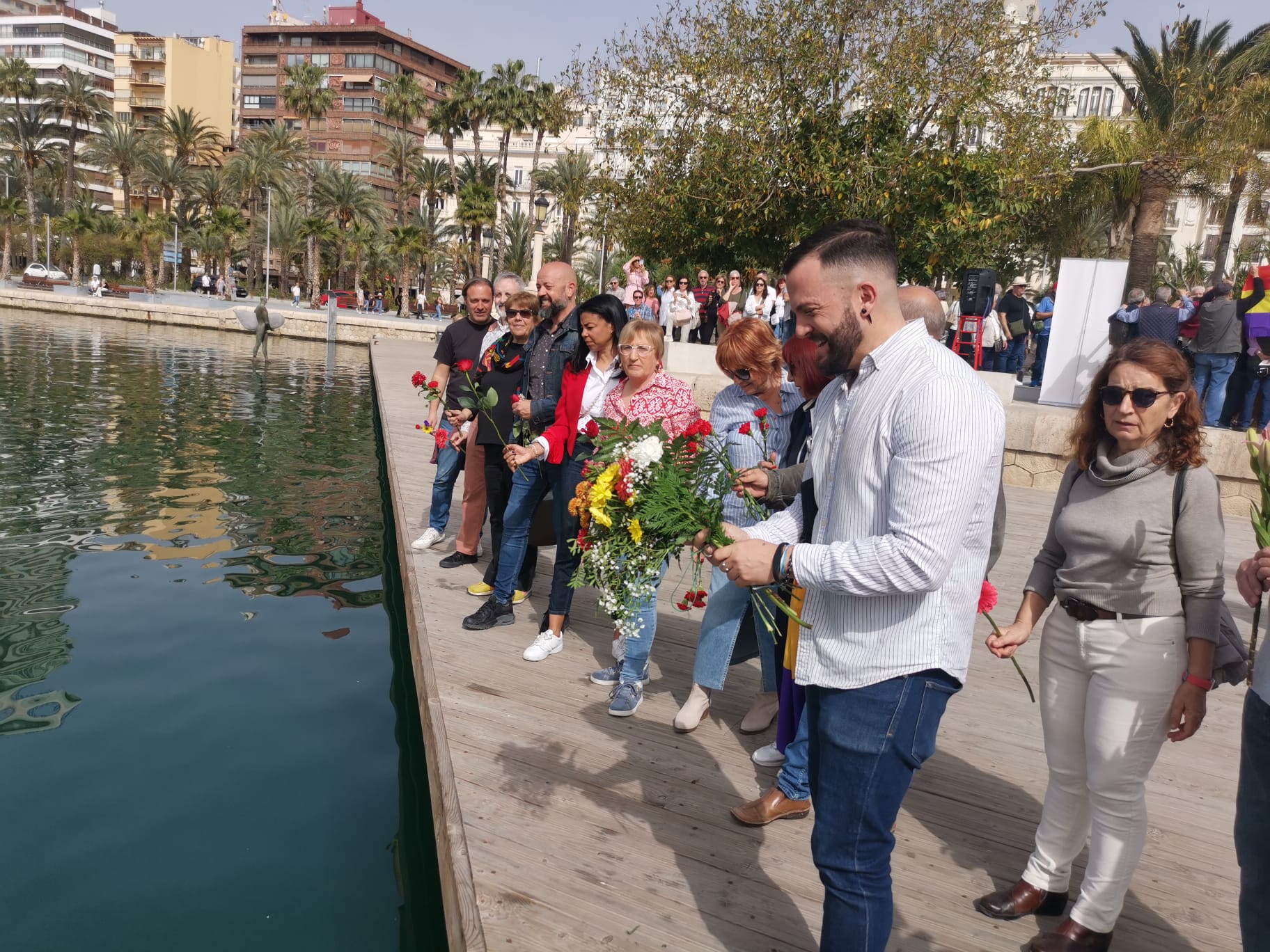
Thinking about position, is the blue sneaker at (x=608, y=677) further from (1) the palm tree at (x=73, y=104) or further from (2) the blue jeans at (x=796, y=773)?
(1) the palm tree at (x=73, y=104)

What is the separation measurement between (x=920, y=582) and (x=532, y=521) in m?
4.28

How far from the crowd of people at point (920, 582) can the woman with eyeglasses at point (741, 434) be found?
0.01 metres

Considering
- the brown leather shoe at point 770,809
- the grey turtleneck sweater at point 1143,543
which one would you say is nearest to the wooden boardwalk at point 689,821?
the brown leather shoe at point 770,809

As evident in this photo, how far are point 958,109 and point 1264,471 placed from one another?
1309 cm

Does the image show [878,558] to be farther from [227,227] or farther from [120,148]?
[120,148]

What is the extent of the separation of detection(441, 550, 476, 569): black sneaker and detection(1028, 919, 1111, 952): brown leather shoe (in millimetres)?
5113

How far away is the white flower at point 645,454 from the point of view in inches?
107

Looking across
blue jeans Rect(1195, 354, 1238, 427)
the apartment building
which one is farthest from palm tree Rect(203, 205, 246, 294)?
blue jeans Rect(1195, 354, 1238, 427)

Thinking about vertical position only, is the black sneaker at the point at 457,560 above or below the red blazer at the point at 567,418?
below

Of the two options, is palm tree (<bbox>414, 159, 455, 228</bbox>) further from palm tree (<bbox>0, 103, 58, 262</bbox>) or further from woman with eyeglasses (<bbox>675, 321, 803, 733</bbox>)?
woman with eyeglasses (<bbox>675, 321, 803, 733</bbox>)

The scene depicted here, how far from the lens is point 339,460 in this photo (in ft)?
48.3

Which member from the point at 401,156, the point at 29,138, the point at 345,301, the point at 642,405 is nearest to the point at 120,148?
the point at 29,138

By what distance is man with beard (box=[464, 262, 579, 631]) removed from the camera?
5832 mm

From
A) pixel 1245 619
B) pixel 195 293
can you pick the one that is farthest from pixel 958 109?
pixel 195 293
